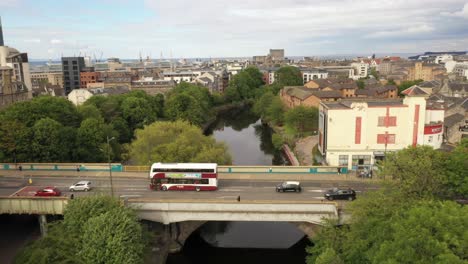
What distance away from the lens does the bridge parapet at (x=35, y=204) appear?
36438 millimetres

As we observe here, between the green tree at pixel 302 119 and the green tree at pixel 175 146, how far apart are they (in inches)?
1453

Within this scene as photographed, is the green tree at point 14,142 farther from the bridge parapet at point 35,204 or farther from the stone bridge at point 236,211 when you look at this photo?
the stone bridge at point 236,211

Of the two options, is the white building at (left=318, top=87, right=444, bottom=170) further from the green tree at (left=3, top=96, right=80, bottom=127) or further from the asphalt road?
the green tree at (left=3, top=96, right=80, bottom=127)

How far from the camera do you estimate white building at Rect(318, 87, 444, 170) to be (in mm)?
49500

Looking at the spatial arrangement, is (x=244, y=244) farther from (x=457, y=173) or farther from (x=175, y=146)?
(x=457, y=173)

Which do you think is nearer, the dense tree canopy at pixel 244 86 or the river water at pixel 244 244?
the river water at pixel 244 244

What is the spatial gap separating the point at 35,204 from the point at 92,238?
1110 cm

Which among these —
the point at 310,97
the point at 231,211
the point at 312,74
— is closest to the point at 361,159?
the point at 231,211

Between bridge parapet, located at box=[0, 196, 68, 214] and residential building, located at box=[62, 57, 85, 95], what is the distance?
132 m

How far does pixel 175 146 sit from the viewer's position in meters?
46.9

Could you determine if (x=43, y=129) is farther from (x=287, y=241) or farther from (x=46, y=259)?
(x=287, y=241)

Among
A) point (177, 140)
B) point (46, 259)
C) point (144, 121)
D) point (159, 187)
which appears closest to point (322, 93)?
point (144, 121)

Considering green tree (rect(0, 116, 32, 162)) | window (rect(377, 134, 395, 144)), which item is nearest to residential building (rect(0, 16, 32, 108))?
green tree (rect(0, 116, 32, 162))

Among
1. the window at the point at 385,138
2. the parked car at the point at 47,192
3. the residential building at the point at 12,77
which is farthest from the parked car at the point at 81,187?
the residential building at the point at 12,77
